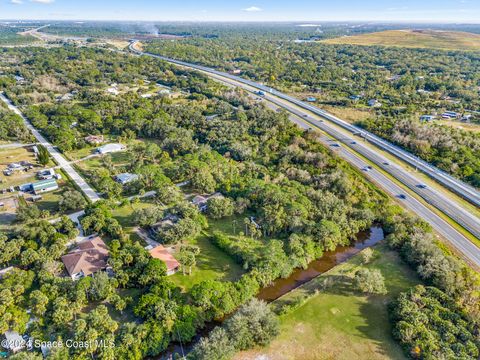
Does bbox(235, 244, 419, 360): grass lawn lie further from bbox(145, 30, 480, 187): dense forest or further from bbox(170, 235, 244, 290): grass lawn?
bbox(145, 30, 480, 187): dense forest

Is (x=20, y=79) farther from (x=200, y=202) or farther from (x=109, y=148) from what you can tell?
(x=200, y=202)

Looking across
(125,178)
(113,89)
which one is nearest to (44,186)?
(125,178)

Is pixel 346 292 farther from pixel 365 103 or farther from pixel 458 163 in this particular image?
pixel 365 103

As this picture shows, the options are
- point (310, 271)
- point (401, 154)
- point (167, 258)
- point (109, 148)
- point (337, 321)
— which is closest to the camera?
point (337, 321)

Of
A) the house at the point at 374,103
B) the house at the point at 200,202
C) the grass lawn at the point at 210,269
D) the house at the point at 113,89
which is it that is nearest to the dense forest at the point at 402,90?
the house at the point at 374,103

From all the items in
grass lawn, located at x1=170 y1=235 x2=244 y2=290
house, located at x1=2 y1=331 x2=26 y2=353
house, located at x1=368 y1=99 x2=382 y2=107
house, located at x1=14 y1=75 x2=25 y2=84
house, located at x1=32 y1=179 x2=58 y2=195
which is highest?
house, located at x1=14 y1=75 x2=25 y2=84

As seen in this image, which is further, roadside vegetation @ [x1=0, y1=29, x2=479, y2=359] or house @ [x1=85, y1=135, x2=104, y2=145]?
house @ [x1=85, y1=135, x2=104, y2=145]

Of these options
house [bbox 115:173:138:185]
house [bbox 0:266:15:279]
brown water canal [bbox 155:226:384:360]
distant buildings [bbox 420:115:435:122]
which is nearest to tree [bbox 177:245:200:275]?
brown water canal [bbox 155:226:384:360]

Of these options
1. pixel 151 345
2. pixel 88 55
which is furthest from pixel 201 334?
pixel 88 55
